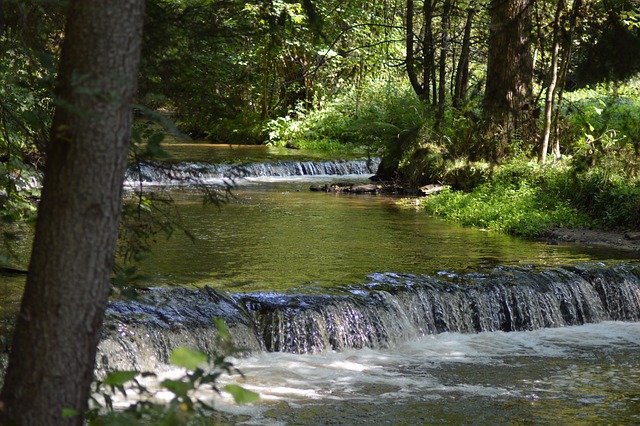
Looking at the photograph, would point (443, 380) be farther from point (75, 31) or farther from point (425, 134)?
point (425, 134)

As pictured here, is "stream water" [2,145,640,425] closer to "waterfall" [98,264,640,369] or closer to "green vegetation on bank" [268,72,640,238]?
"waterfall" [98,264,640,369]

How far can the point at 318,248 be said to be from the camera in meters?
12.3

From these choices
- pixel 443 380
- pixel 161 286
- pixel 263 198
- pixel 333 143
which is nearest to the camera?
pixel 443 380

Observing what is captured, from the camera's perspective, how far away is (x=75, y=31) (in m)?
3.25

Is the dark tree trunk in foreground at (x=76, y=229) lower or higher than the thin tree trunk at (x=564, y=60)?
lower

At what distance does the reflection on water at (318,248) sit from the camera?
34.5ft

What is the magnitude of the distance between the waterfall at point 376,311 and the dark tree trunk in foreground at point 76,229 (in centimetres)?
474

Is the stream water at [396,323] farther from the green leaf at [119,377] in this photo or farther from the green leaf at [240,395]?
the green leaf at [240,395]

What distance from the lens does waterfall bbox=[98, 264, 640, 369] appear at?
332 inches

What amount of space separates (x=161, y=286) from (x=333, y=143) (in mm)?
19578

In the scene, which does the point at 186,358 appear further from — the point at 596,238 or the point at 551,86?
the point at 551,86

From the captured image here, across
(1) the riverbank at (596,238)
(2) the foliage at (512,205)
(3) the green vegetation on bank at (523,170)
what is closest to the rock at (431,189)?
(3) the green vegetation on bank at (523,170)

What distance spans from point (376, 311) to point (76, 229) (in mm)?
6651

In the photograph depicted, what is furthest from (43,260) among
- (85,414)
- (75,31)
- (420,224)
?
(420,224)
